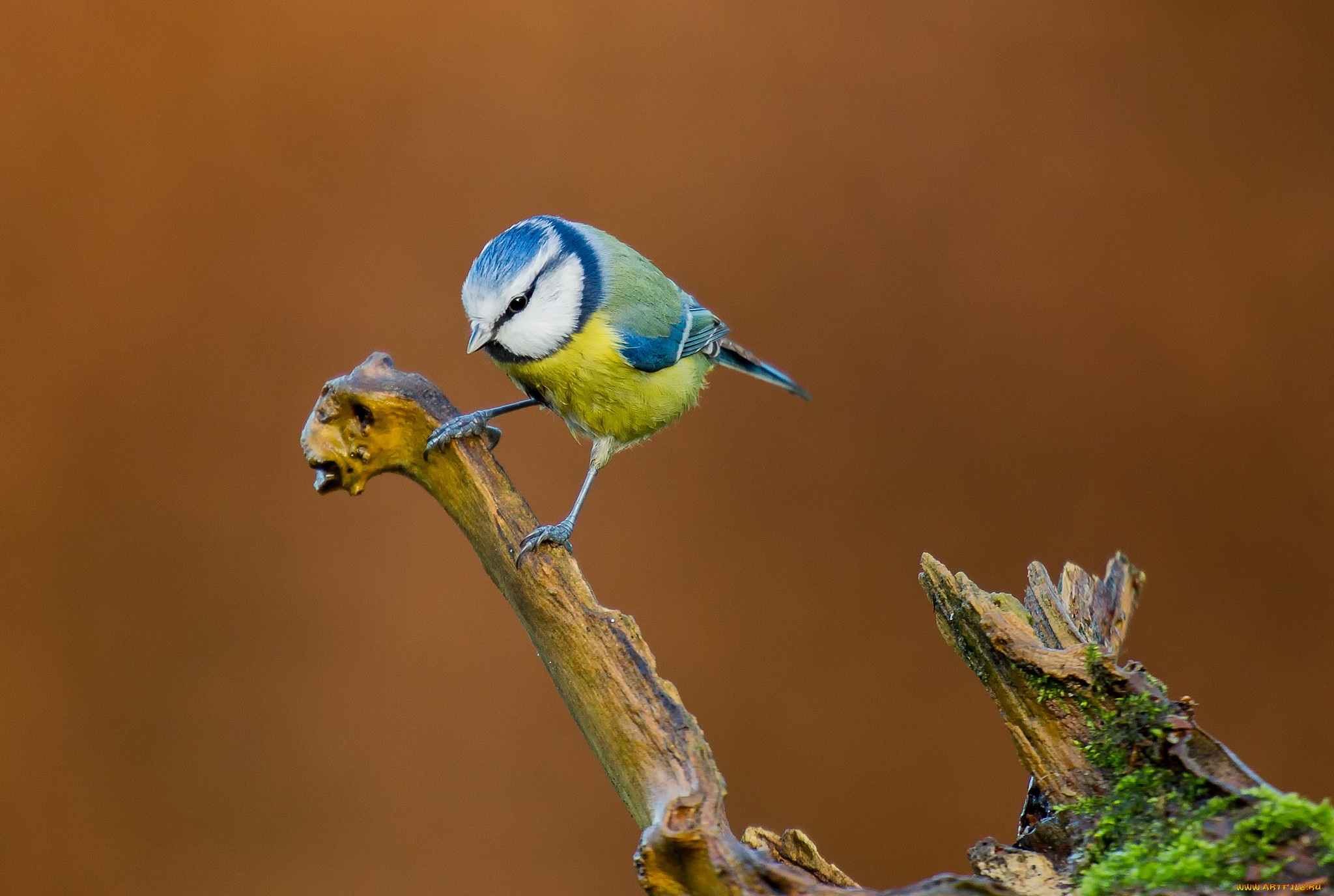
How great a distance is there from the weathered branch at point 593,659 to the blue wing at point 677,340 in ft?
0.73

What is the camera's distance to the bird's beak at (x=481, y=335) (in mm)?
1128

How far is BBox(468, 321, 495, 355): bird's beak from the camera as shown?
113 cm

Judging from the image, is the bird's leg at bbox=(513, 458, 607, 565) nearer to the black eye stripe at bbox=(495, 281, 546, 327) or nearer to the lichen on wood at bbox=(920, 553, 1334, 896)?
the black eye stripe at bbox=(495, 281, 546, 327)

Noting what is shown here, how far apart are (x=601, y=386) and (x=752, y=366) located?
371 mm

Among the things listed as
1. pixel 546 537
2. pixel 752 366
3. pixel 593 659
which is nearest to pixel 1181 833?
pixel 593 659

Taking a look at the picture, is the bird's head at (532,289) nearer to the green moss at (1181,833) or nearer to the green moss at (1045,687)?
the green moss at (1045,687)

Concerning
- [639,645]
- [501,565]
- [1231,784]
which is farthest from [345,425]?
[1231,784]

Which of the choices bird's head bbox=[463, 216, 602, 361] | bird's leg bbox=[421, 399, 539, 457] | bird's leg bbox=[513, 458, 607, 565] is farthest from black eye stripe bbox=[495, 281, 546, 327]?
bird's leg bbox=[513, 458, 607, 565]

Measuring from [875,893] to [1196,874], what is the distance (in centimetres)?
22

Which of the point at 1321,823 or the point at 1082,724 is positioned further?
the point at 1082,724

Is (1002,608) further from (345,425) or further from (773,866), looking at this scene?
(345,425)

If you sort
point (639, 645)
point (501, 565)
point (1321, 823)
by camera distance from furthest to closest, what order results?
point (501, 565) < point (639, 645) < point (1321, 823)

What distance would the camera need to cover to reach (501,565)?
108cm

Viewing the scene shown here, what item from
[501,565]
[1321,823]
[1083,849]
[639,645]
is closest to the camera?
[1321,823]
